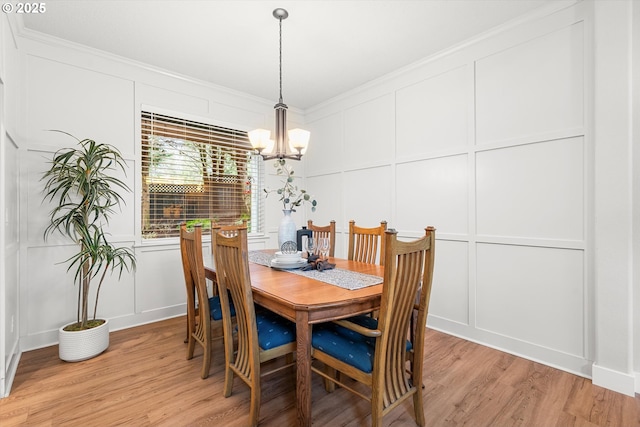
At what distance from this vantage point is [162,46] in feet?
9.32

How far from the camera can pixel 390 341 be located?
146cm

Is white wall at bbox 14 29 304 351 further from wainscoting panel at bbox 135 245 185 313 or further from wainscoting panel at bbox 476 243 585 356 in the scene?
wainscoting panel at bbox 476 243 585 356

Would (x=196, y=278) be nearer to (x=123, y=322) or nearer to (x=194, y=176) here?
(x=123, y=322)

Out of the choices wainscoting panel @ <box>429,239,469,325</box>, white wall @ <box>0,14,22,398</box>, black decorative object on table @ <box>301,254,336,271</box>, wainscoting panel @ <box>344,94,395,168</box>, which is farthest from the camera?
wainscoting panel @ <box>344,94,395,168</box>

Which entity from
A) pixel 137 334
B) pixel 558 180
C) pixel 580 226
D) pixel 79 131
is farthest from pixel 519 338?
pixel 79 131

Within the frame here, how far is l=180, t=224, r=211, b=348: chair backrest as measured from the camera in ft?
6.76

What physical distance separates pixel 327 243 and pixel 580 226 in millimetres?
1812

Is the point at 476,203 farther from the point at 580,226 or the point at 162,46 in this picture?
the point at 162,46

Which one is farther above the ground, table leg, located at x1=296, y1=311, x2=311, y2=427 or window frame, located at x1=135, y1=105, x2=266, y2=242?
window frame, located at x1=135, y1=105, x2=266, y2=242

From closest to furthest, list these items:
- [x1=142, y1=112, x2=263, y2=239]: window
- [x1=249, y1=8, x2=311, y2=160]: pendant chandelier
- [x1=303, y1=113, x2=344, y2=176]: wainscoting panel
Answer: [x1=249, y1=8, x2=311, y2=160]: pendant chandelier
[x1=142, y1=112, x2=263, y2=239]: window
[x1=303, y1=113, x2=344, y2=176]: wainscoting panel

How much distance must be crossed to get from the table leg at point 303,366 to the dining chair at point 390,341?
145 millimetres

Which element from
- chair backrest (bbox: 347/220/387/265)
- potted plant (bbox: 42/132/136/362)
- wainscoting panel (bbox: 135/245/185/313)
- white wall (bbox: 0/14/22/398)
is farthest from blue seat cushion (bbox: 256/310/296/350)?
wainscoting panel (bbox: 135/245/185/313)

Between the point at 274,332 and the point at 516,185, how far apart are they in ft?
7.20

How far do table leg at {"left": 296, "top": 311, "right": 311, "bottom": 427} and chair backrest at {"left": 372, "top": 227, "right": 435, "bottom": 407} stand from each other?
326 mm
